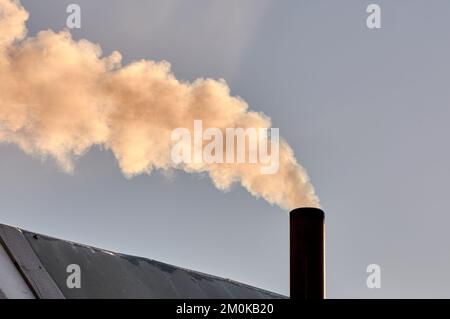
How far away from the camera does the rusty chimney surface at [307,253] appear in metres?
15.3

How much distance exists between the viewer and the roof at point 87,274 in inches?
568

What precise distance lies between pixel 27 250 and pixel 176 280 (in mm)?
3589

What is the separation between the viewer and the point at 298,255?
15.5 metres

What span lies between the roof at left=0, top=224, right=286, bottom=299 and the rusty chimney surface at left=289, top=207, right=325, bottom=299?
2.78 metres

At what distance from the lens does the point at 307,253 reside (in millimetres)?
15508

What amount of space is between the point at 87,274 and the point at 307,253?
13.5ft

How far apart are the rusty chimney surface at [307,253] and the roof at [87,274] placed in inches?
109

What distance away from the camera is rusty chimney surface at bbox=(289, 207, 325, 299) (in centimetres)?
1527

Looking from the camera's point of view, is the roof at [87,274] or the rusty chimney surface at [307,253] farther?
the rusty chimney surface at [307,253]

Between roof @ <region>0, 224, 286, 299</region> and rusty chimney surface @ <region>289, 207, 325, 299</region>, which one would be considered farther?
rusty chimney surface @ <region>289, 207, 325, 299</region>
